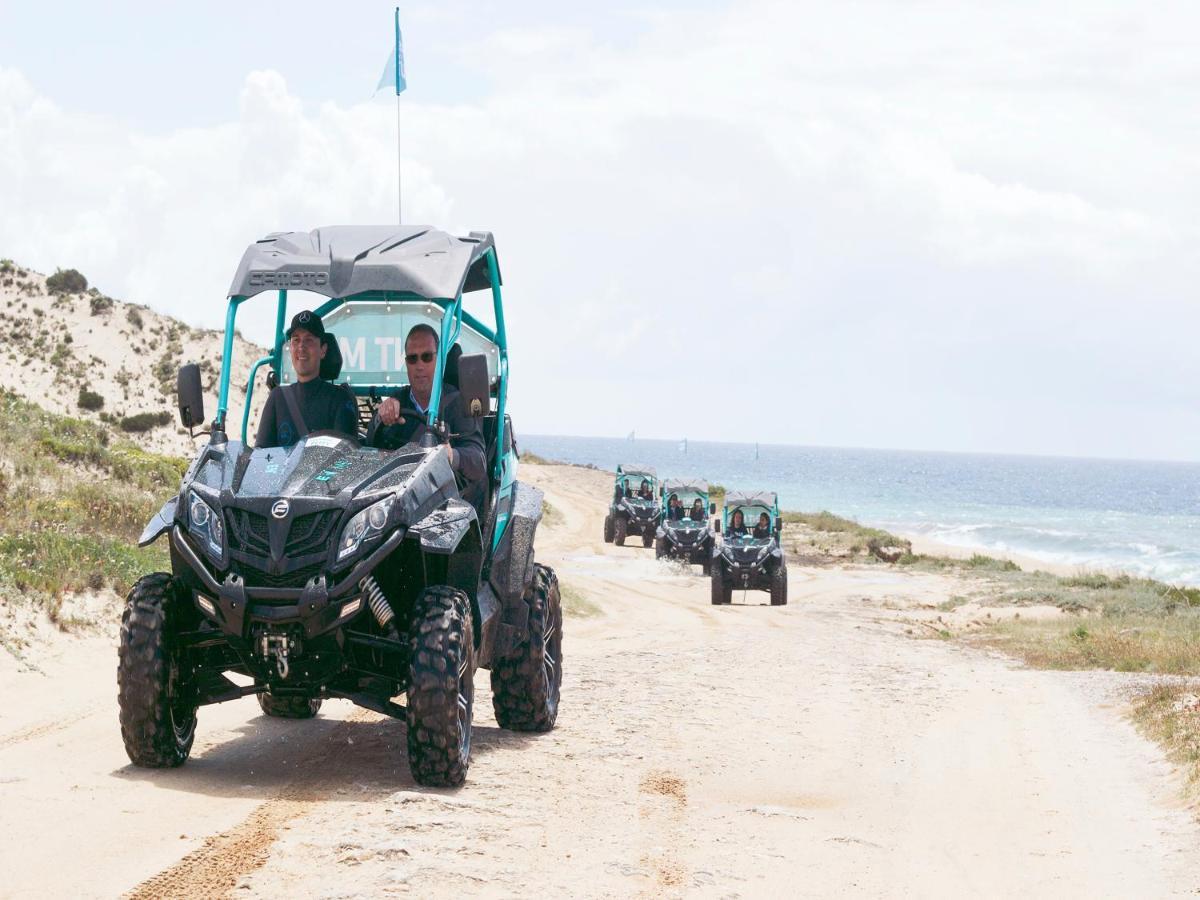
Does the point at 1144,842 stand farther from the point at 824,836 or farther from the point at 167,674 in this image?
the point at 167,674

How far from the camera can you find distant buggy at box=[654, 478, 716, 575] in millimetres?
32969

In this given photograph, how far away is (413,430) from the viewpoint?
7.85m

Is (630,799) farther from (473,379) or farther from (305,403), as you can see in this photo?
(305,403)

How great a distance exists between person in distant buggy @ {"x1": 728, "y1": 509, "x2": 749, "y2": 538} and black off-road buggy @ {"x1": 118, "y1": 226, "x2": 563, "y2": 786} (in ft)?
62.7

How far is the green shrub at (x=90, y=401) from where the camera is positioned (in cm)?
4845

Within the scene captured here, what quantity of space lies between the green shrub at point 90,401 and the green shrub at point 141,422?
1.79 meters

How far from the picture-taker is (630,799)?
7.75 metres

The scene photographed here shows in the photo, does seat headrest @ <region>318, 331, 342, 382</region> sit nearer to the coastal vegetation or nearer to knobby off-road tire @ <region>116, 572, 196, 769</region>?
knobby off-road tire @ <region>116, 572, 196, 769</region>

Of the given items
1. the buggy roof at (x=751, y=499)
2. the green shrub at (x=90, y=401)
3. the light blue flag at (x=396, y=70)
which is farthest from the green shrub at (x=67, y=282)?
the light blue flag at (x=396, y=70)

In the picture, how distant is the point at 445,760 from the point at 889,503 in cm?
11629

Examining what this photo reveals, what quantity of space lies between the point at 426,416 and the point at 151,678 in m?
2.02

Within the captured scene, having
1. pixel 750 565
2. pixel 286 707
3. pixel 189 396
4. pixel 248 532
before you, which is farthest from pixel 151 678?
pixel 750 565

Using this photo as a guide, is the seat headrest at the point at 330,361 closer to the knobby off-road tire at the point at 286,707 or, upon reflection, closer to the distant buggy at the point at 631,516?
the knobby off-road tire at the point at 286,707

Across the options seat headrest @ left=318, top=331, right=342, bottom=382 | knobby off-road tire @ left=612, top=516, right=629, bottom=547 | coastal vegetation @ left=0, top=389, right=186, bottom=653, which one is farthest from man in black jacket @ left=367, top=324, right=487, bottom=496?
knobby off-road tire @ left=612, top=516, right=629, bottom=547
